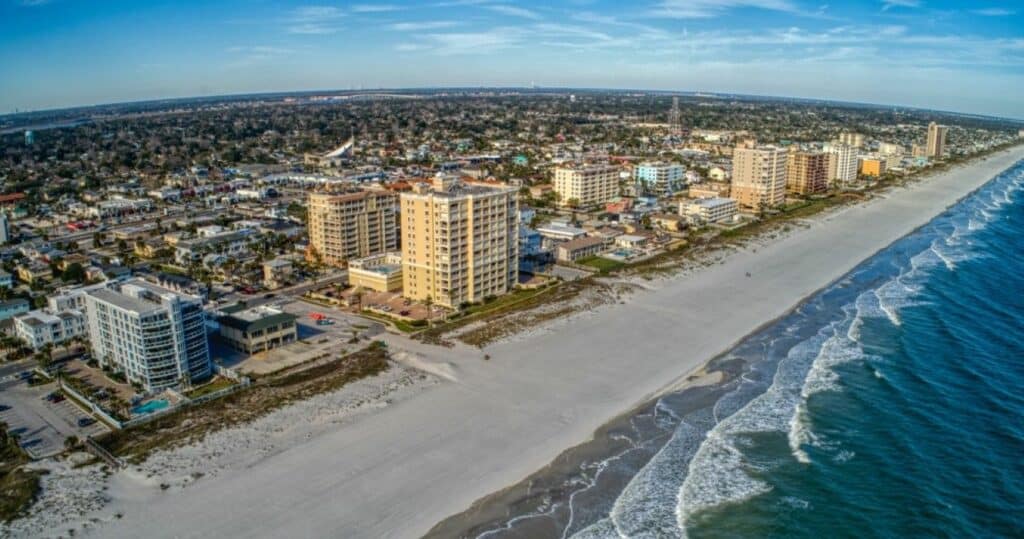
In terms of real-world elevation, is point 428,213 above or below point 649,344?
above

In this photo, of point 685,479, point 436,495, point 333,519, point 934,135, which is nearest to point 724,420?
point 685,479

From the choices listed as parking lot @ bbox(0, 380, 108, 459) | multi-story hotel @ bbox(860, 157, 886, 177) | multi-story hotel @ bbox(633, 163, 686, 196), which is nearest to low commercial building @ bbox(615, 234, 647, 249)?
multi-story hotel @ bbox(633, 163, 686, 196)

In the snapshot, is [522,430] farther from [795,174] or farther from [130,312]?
[795,174]

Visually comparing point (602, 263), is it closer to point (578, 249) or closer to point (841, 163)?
point (578, 249)

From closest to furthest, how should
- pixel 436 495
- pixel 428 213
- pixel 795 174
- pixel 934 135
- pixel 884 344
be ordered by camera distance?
1. pixel 436 495
2. pixel 884 344
3. pixel 428 213
4. pixel 795 174
5. pixel 934 135

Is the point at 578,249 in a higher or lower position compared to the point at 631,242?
higher

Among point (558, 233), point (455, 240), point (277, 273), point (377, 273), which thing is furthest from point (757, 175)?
point (277, 273)

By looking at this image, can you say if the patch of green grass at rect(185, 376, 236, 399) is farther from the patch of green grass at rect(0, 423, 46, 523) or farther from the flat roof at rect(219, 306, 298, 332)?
the patch of green grass at rect(0, 423, 46, 523)
